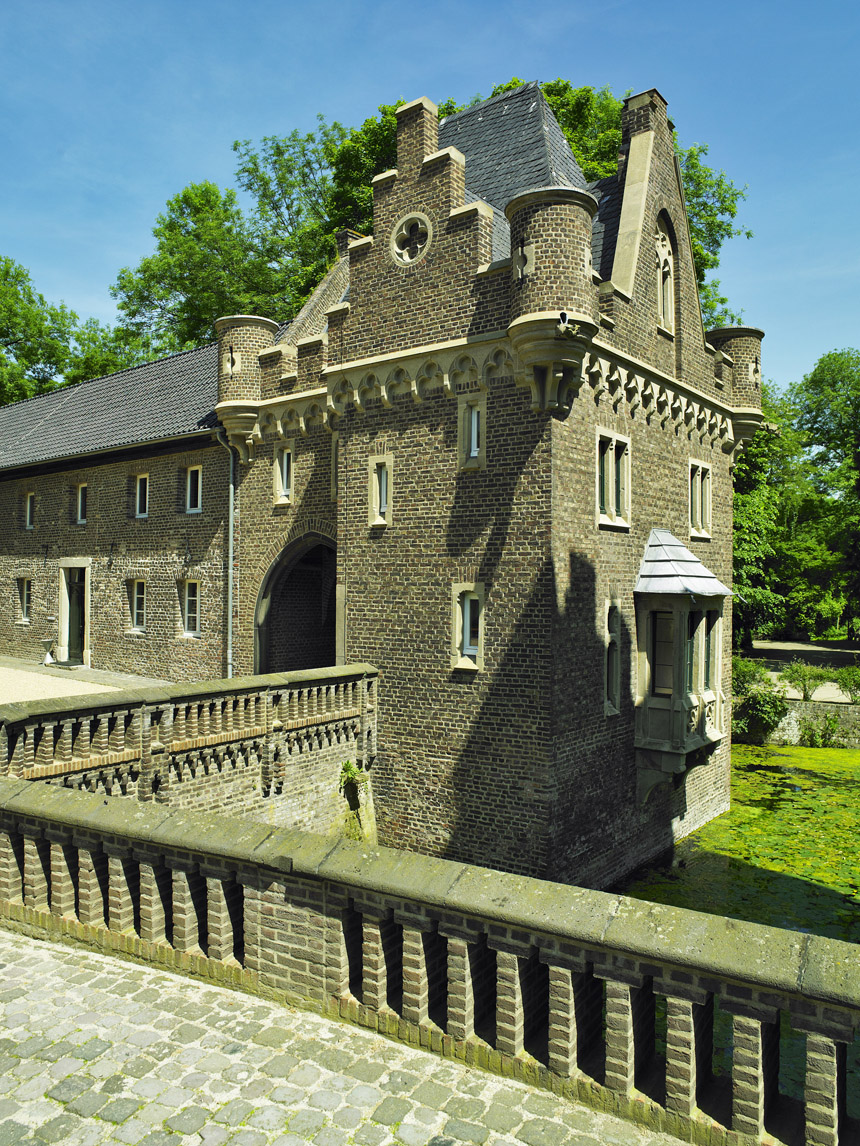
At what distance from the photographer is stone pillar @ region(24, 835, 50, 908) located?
18.4 ft

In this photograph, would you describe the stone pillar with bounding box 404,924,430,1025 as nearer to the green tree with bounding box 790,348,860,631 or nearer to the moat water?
the moat water

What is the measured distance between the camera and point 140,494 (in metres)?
22.3

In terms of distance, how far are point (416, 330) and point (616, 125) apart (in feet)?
67.6

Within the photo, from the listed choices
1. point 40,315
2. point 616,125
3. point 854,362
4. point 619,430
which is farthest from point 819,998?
point 854,362

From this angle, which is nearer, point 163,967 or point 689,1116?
point 689,1116

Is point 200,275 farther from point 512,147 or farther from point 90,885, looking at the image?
point 90,885

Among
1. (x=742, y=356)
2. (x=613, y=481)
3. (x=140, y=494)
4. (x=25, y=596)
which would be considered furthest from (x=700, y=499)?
(x=25, y=596)

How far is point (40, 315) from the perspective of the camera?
44.2 metres

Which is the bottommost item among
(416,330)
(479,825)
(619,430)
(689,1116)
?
(479,825)

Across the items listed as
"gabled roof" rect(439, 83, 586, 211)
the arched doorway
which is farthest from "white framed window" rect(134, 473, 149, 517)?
"gabled roof" rect(439, 83, 586, 211)

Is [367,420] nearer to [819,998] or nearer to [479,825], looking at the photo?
[479,825]

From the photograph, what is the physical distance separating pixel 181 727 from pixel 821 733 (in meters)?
21.4

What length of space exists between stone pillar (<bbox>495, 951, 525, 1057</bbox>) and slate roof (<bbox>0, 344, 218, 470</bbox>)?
17184 millimetres

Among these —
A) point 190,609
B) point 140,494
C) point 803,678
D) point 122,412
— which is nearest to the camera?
point 190,609
